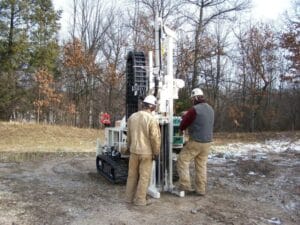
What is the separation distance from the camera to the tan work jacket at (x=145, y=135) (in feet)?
24.0

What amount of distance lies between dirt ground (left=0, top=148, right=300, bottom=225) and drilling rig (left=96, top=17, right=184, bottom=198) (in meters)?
0.31

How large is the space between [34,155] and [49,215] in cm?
798

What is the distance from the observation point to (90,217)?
6.64 meters

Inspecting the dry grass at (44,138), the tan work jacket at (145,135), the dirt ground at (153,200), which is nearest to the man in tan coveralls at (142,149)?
the tan work jacket at (145,135)

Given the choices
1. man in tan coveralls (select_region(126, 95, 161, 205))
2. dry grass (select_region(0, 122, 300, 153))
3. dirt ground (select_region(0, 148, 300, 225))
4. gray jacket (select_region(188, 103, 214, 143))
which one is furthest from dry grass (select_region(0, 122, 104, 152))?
man in tan coveralls (select_region(126, 95, 161, 205))

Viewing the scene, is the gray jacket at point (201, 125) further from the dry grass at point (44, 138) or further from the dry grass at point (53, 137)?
the dry grass at point (53, 137)

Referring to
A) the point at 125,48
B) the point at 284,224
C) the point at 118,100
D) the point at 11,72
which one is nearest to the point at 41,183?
the point at 284,224

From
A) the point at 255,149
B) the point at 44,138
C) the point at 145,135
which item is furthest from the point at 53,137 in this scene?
the point at 145,135

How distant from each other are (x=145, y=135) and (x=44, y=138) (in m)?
13.6

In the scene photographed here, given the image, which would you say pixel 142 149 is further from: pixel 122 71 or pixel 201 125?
pixel 122 71

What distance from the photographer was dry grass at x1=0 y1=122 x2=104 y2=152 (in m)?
16.7

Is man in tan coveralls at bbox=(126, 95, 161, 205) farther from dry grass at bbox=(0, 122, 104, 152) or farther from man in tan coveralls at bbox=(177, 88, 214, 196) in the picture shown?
dry grass at bbox=(0, 122, 104, 152)

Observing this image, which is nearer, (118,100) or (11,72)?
(11,72)

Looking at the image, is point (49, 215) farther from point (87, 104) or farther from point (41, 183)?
point (87, 104)
